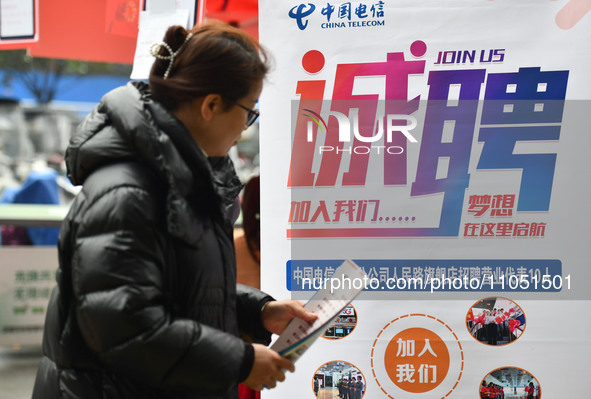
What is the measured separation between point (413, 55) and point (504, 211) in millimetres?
626

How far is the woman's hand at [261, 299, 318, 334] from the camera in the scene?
157 centimetres

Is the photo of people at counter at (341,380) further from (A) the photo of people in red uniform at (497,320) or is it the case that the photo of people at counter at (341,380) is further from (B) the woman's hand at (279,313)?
(B) the woman's hand at (279,313)

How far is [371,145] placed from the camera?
220 cm

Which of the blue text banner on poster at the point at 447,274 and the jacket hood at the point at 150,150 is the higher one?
the jacket hood at the point at 150,150

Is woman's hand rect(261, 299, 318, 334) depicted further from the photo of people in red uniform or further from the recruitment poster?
the photo of people in red uniform

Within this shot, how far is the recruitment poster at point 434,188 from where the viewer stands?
84.1 inches

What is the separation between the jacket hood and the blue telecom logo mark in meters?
1.02

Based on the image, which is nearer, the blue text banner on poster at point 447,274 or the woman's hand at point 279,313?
the woman's hand at point 279,313

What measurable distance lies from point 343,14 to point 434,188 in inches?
27.2

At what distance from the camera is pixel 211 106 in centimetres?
135

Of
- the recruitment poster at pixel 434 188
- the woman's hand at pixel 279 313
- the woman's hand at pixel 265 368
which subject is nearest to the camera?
the woman's hand at pixel 265 368

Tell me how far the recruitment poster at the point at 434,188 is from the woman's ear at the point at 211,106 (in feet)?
2.90

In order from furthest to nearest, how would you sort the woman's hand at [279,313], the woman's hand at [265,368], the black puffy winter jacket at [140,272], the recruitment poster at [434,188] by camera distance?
the recruitment poster at [434,188] < the woman's hand at [279,313] < the woman's hand at [265,368] < the black puffy winter jacket at [140,272]

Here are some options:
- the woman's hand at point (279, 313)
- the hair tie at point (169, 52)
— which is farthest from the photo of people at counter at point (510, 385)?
the hair tie at point (169, 52)
